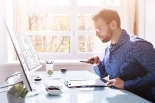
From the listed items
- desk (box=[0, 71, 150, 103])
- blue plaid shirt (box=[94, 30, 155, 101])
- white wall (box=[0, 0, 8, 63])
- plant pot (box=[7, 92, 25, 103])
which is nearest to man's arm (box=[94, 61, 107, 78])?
blue plaid shirt (box=[94, 30, 155, 101])

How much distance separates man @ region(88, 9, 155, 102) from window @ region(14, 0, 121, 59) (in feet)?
3.29

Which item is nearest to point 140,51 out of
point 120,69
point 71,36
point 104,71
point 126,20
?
point 120,69

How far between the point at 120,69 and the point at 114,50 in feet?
0.71

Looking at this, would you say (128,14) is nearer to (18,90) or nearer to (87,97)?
(87,97)

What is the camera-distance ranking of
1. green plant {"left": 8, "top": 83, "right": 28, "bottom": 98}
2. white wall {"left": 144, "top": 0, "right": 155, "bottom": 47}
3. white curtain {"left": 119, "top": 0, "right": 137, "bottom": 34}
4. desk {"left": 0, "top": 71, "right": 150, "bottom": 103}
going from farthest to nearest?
1. white curtain {"left": 119, "top": 0, "right": 137, "bottom": 34}
2. white wall {"left": 144, "top": 0, "right": 155, "bottom": 47}
3. desk {"left": 0, "top": 71, "right": 150, "bottom": 103}
4. green plant {"left": 8, "top": 83, "right": 28, "bottom": 98}

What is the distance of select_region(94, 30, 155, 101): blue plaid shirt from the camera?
5.54 ft

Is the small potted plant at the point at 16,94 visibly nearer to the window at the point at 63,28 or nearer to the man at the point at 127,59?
the man at the point at 127,59

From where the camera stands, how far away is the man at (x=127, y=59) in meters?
1.69

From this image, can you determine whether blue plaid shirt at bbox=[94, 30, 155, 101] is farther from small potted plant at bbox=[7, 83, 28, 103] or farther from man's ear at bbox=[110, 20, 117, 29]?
small potted plant at bbox=[7, 83, 28, 103]

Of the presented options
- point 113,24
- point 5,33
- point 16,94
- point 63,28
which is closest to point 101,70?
point 113,24

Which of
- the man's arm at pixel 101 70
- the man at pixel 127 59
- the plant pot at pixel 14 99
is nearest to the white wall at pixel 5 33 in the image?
the man's arm at pixel 101 70

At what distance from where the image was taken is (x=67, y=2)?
3.26 m

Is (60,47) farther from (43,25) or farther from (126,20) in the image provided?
(126,20)

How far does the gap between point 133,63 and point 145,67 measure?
0.35ft
